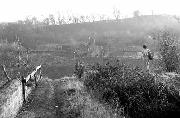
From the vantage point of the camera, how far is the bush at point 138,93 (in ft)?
71.5

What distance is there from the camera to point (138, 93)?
73.9ft

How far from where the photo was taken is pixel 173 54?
38188mm

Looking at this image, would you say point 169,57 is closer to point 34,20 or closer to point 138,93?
point 138,93

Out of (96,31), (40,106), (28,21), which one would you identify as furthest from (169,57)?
(28,21)

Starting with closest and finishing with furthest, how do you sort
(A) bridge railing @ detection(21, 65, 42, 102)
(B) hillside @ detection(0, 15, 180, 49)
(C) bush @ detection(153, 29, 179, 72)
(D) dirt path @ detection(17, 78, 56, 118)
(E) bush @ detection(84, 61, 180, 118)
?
(D) dirt path @ detection(17, 78, 56, 118), (A) bridge railing @ detection(21, 65, 42, 102), (E) bush @ detection(84, 61, 180, 118), (C) bush @ detection(153, 29, 179, 72), (B) hillside @ detection(0, 15, 180, 49)

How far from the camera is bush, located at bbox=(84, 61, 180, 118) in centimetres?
2180

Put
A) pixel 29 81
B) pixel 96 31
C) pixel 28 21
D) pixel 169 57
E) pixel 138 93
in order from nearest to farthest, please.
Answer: pixel 29 81
pixel 138 93
pixel 169 57
pixel 96 31
pixel 28 21

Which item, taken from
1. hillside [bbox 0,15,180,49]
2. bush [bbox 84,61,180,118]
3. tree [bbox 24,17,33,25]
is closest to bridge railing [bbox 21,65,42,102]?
bush [bbox 84,61,180,118]

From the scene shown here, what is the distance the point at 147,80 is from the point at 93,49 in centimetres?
7254

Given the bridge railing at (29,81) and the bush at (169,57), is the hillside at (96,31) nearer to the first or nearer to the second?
the bush at (169,57)

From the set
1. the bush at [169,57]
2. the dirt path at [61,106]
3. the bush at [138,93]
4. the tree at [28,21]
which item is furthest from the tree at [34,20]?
the dirt path at [61,106]

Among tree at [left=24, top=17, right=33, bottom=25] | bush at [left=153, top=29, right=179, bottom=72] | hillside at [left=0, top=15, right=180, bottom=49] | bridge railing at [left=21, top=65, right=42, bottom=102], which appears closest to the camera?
bridge railing at [left=21, top=65, right=42, bottom=102]

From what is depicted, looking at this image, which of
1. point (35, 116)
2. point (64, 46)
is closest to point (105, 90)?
point (35, 116)

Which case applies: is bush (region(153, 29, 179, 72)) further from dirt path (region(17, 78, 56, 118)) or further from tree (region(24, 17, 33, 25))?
tree (region(24, 17, 33, 25))
